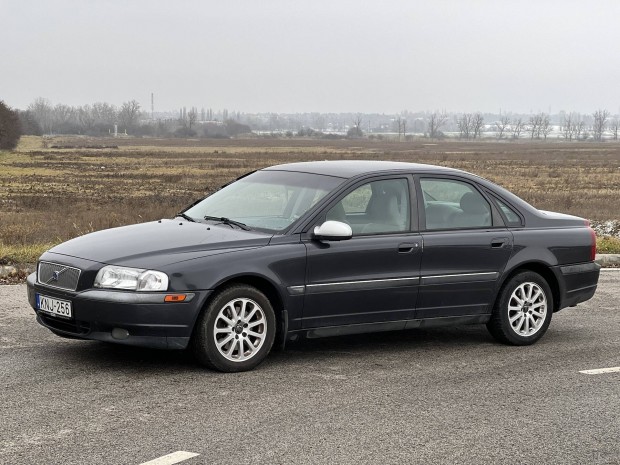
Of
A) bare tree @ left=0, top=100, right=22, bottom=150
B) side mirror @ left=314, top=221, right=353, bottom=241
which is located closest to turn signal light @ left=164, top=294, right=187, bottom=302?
side mirror @ left=314, top=221, right=353, bottom=241

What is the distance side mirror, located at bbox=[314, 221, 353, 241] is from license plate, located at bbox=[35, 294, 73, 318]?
6.10ft

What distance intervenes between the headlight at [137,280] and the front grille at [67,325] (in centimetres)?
32

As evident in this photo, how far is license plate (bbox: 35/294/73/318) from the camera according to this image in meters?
6.59

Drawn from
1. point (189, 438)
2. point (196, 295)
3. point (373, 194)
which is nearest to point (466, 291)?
point (373, 194)

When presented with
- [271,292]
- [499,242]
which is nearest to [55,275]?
[271,292]

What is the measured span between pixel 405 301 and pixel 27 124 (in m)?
177

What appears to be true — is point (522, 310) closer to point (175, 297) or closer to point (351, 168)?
point (351, 168)

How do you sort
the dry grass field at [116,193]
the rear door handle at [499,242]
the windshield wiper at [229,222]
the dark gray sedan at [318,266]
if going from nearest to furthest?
the dark gray sedan at [318,266], the windshield wiper at [229,222], the rear door handle at [499,242], the dry grass field at [116,193]

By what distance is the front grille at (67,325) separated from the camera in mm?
6523

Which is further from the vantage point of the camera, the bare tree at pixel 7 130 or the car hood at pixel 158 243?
the bare tree at pixel 7 130

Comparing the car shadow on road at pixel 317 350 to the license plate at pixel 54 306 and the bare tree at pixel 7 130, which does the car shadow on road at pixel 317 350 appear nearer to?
the license plate at pixel 54 306

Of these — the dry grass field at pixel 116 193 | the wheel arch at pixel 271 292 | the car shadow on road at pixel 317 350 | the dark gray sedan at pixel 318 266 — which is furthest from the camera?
the dry grass field at pixel 116 193

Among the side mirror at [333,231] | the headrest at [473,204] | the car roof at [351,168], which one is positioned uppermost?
the car roof at [351,168]

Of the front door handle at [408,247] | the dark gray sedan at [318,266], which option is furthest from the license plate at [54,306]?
the front door handle at [408,247]
